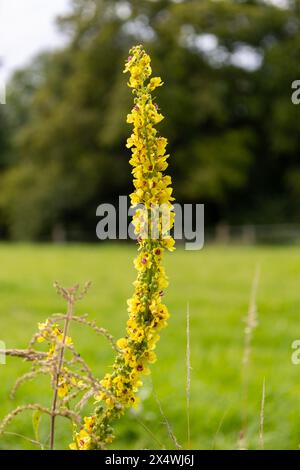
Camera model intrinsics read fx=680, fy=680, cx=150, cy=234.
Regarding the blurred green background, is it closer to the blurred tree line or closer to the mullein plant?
the blurred tree line

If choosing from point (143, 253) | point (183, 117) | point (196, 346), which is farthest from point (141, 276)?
point (183, 117)

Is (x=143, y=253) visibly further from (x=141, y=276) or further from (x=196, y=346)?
(x=196, y=346)

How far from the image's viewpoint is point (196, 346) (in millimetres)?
7996

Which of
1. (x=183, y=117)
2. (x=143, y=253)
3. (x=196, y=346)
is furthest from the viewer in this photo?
(x=183, y=117)

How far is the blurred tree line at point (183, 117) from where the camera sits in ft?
116

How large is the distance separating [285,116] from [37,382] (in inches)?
1219

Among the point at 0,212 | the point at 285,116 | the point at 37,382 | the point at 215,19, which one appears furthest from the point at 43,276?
the point at 0,212

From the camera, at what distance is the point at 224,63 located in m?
37.2

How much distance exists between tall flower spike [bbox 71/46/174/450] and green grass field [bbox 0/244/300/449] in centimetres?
48

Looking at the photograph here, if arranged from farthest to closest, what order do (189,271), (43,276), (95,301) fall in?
1. (189,271)
2. (43,276)
3. (95,301)

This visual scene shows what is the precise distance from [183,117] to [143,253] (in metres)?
34.4

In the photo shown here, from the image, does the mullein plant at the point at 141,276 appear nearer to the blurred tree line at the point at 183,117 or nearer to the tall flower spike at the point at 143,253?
the tall flower spike at the point at 143,253

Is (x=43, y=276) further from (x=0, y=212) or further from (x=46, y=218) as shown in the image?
(x=0, y=212)

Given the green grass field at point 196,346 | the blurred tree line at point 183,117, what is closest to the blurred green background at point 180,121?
the blurred tree line at point 183,117
